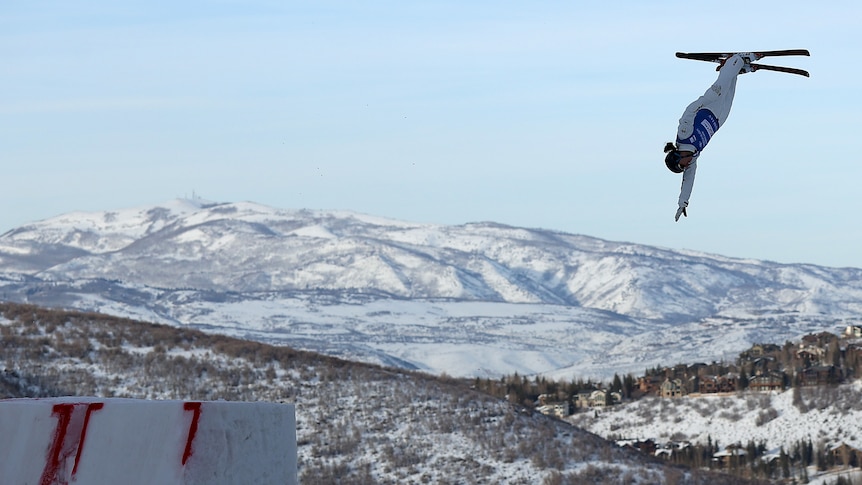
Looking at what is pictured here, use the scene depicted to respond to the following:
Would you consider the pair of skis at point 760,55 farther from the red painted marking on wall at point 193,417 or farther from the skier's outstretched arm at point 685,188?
the red painted marking on wall at point 193,417

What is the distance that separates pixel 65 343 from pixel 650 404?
78805mm

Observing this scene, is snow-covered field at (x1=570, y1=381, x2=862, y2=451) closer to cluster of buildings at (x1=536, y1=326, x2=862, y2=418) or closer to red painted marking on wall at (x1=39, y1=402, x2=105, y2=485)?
cluster of buildings at (x1=536, y1=326, x2=862, y2=418)

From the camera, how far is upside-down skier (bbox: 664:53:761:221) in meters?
12.8

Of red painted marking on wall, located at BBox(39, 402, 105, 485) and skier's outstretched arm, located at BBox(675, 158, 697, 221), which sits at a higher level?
skier's outstretched arm, located at BBox(675, 158, 697, 221)

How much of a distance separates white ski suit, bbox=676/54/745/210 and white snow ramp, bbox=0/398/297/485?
404 centimetres

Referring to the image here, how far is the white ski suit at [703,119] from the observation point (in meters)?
12.8

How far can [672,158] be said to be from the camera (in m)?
12.7

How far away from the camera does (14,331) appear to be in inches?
3450

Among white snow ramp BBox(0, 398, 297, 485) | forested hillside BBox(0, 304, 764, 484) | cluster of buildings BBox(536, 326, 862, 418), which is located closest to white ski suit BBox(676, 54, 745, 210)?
white snow ramp BBox(0, 398, 297, 485)

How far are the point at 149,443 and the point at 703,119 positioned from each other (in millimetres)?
5485

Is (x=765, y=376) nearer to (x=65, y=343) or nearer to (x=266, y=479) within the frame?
(x=65, y=343)

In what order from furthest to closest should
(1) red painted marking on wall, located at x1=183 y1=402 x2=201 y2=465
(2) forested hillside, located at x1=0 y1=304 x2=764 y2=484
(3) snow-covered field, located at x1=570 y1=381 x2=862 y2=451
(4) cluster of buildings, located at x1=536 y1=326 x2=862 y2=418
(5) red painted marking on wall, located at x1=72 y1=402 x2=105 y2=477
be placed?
1. (4) cluster of buildings, located at x1=536 y1=326 x2=862 y2=418
2. (3) snow-covered field, located at x1=570 y1=381 x2=862 y2=451
3. (2) forested hillside, located at x1=0 y1=304 x2=764 y2=484
4. (5) red painted marking on wall, located at x1=72 y1=402 x2=105 y2=477
5. (1) red painted marking on wall, located at x1=183 y1=402 x2=201 y2=465

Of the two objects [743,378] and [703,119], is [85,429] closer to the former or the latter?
[703,119]

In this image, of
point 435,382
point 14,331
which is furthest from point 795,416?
point 14,331
